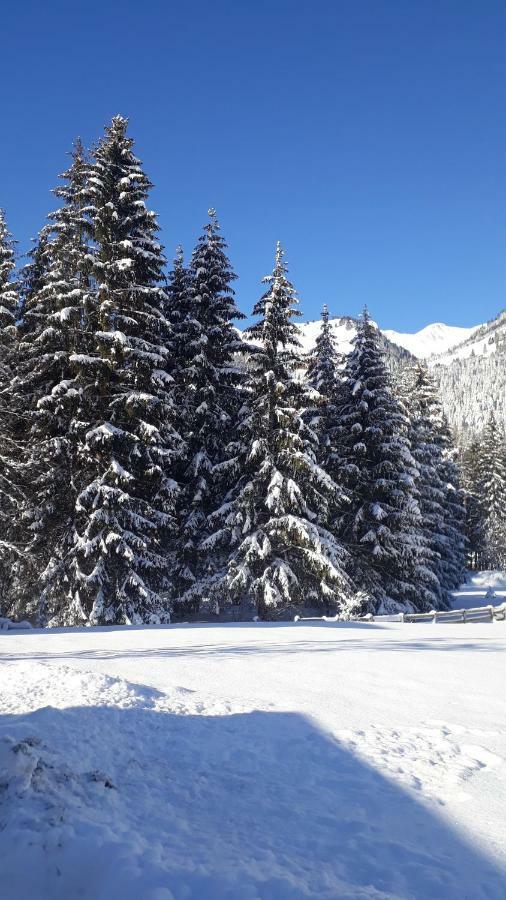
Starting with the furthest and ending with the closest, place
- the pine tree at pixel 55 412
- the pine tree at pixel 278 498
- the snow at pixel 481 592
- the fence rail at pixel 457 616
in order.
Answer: the snow at pixel 481 592 → the fence rail at pixel 457 616 → the pine tree at pixel 278 498 → the pine tree at pixel 55 412

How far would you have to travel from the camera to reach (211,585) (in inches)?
717

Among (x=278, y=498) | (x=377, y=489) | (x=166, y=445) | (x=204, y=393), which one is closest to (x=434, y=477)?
(x=377, y=489)

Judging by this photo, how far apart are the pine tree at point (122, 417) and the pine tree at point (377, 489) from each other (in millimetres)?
8391

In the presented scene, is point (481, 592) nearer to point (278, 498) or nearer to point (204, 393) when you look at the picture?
point (278, 498)

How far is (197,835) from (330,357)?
74.3 ft

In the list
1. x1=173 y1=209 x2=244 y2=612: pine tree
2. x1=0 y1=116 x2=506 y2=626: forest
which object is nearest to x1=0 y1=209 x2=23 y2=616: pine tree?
x1=0 y1=116 x2=506 y2=626: forest

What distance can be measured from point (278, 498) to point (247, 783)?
13.9m

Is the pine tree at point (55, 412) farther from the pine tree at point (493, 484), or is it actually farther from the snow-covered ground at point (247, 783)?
the pine tree at point (493, 484)

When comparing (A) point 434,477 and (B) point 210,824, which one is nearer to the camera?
(B) point 210,824

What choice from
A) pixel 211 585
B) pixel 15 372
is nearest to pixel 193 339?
pixel 15 372

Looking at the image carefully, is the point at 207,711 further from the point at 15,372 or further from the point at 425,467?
the point at 425,467

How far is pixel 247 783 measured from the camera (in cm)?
421

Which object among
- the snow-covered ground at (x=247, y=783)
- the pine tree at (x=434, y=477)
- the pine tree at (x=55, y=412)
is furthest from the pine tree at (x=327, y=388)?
the snow-covered ground at (x=247, y=783)

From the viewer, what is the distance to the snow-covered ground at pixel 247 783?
292cm
